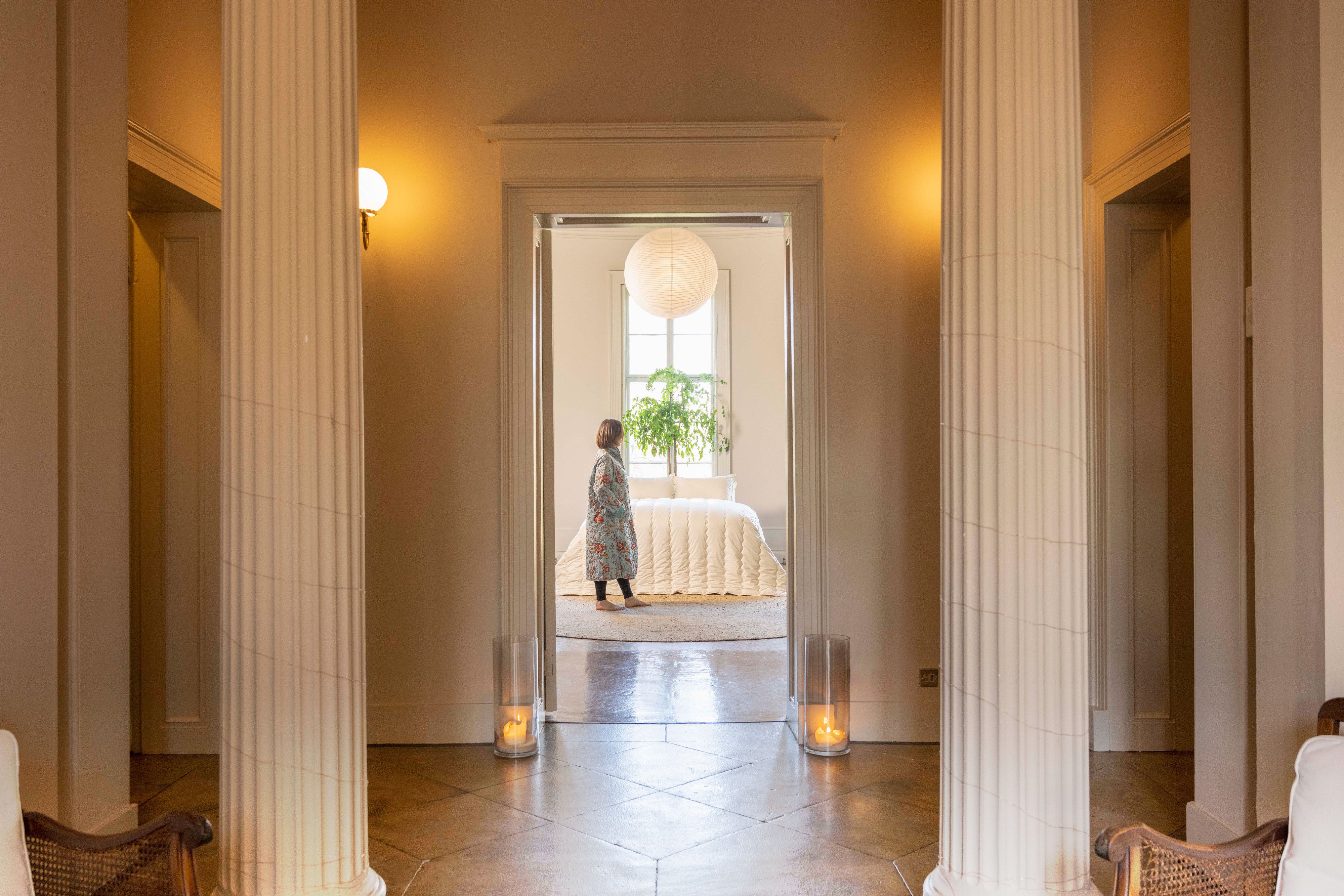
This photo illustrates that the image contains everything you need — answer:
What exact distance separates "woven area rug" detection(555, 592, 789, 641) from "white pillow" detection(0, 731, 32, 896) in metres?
4.07

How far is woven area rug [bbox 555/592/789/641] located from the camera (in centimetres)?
628

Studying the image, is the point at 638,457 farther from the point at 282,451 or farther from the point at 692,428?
the point at 282,451

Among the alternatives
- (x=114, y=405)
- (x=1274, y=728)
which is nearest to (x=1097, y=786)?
(x=1274, y=728)

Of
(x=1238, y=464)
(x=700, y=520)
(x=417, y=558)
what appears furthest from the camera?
(x=700, y=520)

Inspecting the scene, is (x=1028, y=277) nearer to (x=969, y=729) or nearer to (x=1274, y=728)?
(x=969, y=729)

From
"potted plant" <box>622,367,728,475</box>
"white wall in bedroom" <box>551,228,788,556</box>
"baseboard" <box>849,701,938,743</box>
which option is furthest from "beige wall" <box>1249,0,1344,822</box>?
"white wall in bedroom" <box>551,228,788,556</box>

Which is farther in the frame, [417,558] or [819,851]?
[417,558]

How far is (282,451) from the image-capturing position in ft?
7.38

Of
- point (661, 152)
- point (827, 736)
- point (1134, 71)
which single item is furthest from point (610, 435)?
point (1134, 71)

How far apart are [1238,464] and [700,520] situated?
221 inches

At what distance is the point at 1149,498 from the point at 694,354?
6832mm

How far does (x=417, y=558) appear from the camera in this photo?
4.04 meters

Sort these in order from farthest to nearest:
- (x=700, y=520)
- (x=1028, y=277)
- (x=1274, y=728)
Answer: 1. (x=700, y=520)
2. (x=1274, y=728)
3. (x=1028, y=277)

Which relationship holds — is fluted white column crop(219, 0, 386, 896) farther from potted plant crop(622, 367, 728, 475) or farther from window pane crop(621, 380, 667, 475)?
window pane crop(621, 380, 667, 475)
